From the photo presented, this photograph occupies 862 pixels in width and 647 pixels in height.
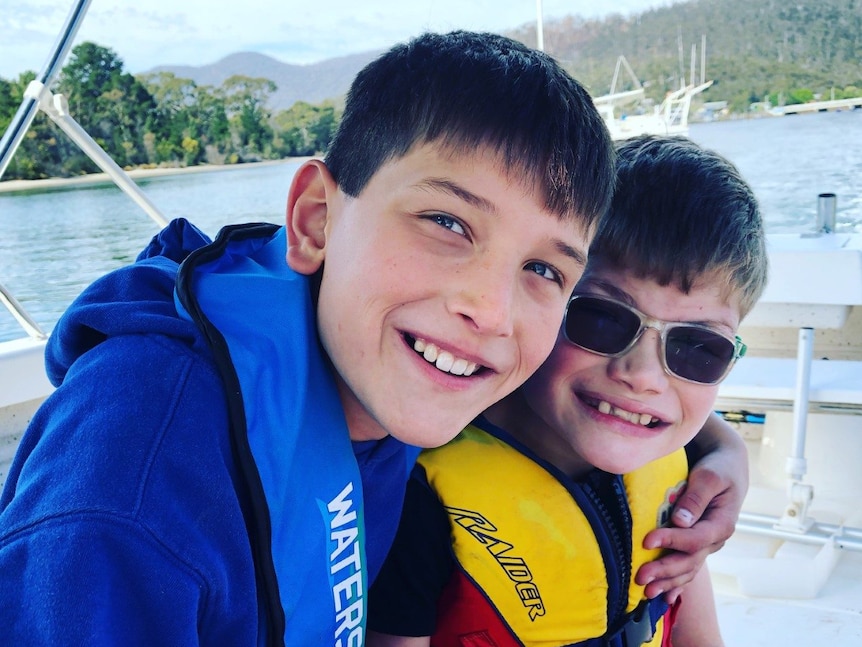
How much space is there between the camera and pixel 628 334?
1.22m

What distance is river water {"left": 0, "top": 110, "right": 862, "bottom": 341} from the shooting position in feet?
13.4

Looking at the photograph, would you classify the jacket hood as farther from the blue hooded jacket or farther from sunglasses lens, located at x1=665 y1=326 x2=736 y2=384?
sunglasses lens, located at x1=665 y1=326 x2=736 y2=384

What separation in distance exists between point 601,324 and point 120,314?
709mm

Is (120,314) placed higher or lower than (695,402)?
higher

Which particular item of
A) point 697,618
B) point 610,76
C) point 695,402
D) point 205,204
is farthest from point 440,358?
point 205,204

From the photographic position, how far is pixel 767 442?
2.93 meters

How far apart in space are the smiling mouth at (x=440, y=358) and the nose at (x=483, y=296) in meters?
0.05

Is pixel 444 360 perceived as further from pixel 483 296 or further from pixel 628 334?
pixel 628 334

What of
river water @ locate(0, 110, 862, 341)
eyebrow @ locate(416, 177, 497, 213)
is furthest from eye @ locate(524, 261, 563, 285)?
river water @ locate(0, 110, 862, 341)

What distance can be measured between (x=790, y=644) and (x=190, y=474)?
174cm

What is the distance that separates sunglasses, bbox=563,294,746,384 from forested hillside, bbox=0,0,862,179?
3.27 m

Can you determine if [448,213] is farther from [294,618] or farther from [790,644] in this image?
[790,644]

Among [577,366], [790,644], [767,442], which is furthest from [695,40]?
[577,366]

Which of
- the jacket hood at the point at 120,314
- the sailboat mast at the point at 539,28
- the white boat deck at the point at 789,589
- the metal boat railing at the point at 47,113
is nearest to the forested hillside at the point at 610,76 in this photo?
the sailboat mast at the point at 539,28
